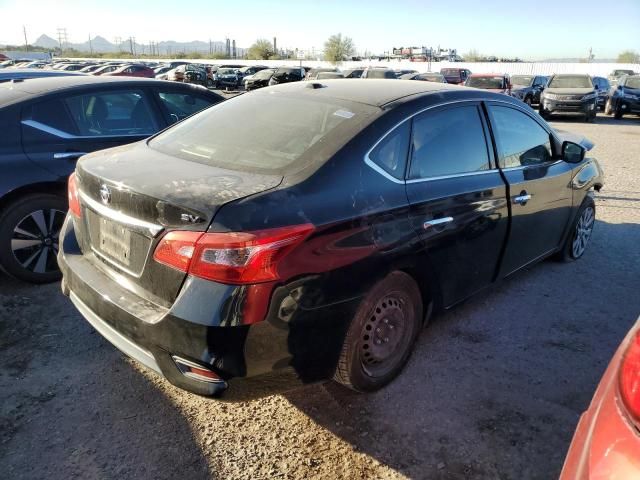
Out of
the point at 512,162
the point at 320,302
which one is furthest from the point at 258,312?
the point at 512,162

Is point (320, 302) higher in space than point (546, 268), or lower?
higher

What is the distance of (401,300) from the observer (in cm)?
288

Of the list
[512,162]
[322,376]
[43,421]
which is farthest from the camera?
[512,162]

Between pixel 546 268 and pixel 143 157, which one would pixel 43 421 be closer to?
pixel 143 157

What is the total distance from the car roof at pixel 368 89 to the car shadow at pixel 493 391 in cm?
162

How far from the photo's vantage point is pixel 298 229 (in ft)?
7.21

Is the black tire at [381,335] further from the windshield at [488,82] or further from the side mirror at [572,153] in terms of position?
the windshield at [488,82]

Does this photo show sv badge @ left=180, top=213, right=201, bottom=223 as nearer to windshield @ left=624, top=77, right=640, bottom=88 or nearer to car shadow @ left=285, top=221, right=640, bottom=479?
car shadow @ left=285, top=221, right=640, bottom=479

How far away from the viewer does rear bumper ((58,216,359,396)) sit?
212cm

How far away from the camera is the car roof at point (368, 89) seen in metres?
3.06

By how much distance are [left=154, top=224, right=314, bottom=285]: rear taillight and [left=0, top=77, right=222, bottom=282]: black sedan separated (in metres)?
2.49

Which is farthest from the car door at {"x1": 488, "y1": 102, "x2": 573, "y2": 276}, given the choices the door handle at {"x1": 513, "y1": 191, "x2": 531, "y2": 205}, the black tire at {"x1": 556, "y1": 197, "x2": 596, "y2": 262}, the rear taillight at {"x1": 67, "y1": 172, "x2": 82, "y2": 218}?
the rear taillight at {"x1": 67, "y1": 172, "x2": 82, "y2": 218}

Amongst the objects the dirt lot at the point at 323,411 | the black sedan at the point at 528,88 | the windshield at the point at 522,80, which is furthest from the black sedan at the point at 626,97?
the dirt lot at the point at 323,411

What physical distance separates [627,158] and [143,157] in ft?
36.5
